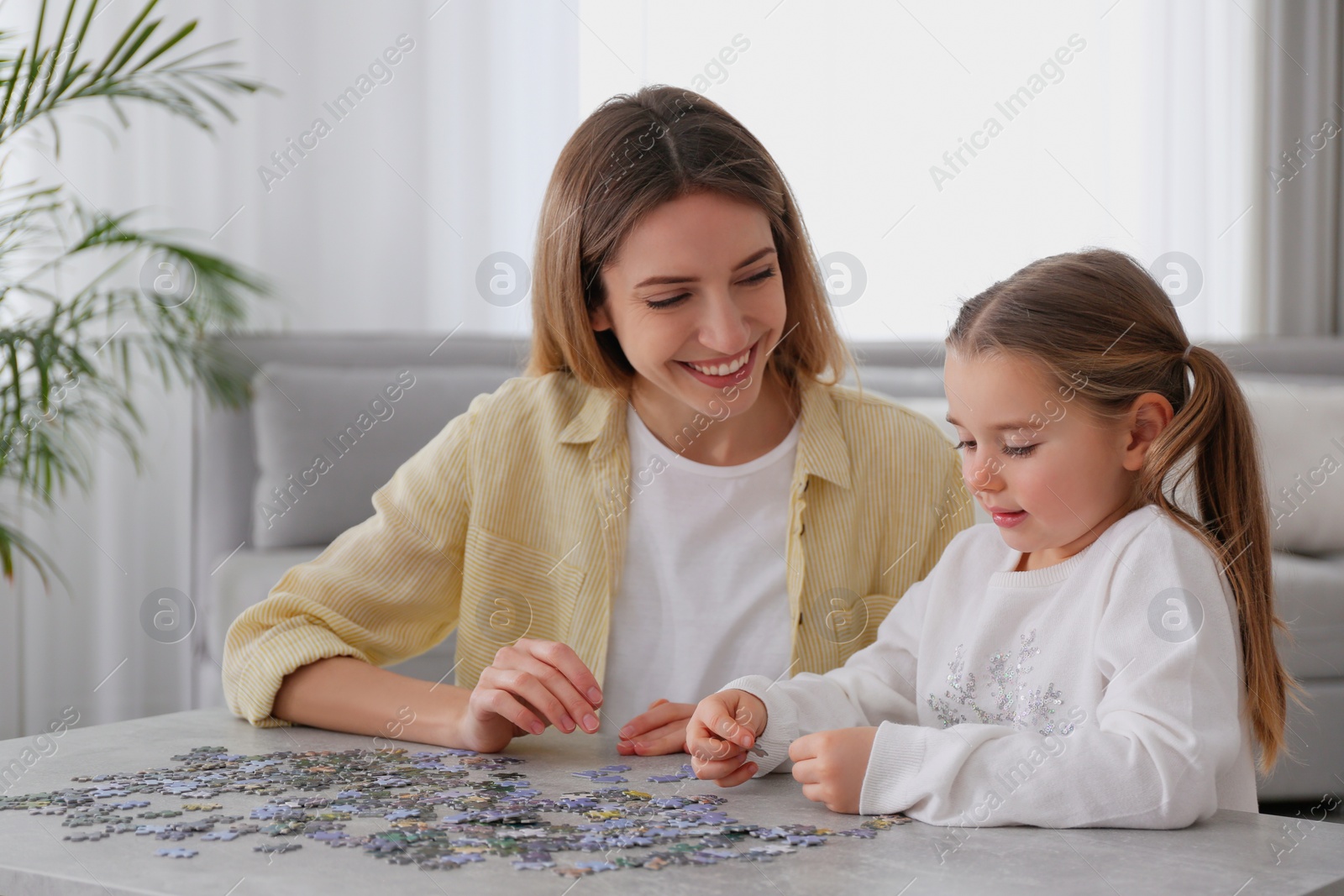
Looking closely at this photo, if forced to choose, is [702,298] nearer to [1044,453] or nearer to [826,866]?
[1044,453]

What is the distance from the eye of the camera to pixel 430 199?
4621 mm

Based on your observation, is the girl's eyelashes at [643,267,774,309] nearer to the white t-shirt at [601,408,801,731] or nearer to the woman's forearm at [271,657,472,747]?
the white t-shirt at [601,408,801,731]

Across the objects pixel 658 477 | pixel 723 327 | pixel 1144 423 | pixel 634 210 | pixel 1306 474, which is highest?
pixel 634 210

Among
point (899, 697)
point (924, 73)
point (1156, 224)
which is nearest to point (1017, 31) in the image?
point (924, 73)

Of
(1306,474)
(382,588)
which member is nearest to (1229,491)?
(382,588)

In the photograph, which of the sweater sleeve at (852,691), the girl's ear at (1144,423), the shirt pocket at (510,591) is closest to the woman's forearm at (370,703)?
the shirt pocket at (510,591)

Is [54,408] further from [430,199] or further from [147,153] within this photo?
[430,199]

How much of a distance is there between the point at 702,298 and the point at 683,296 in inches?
1.0

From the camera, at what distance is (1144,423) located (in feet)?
4.33

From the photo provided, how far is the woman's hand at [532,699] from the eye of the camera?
4.41 ft

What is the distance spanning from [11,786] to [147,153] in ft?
12.0

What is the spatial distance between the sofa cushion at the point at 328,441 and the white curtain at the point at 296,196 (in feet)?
3.01

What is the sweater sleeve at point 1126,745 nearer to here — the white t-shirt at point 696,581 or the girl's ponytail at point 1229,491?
the girl's ponytail at point 1229,491

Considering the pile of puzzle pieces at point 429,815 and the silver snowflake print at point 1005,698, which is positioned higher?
the silver snowflake print at point 1005,698
